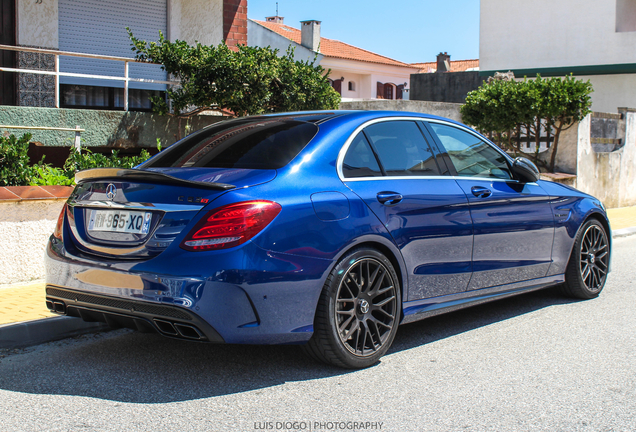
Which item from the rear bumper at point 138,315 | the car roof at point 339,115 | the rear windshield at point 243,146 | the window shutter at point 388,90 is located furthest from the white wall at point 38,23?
the window shutter at point 388,90

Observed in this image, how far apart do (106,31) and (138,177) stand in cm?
1006

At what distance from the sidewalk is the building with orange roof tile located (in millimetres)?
42522

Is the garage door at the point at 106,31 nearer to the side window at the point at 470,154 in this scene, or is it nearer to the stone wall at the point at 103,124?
the stone wall at the point at 103,124

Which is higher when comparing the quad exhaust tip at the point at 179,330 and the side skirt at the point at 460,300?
the quad exhaust tip at the point at 179,330

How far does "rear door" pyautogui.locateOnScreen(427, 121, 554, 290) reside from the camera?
5180 millimetres

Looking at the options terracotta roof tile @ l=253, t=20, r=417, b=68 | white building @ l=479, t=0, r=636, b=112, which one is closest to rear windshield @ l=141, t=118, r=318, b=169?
white building @ l=479, t=0, r=636, b=112

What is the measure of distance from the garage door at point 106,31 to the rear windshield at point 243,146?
8.61m

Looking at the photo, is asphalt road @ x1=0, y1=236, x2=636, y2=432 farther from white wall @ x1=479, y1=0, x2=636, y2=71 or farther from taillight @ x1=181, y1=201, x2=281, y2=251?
white wall @ x1=479, y1=0, x2=636, y2=71

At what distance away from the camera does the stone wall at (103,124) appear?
30.3 ft

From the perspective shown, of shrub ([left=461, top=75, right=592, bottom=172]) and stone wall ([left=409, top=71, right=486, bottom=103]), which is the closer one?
shrub ([left=461, top=75, right=592, bottom=172])

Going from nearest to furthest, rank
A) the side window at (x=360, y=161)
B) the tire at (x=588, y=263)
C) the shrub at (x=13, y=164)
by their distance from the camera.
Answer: the side window at (x=360, y=161) < the tire at (x=588, y=263) < the shrub at (x=13, y=164)

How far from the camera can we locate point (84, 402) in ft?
12.3

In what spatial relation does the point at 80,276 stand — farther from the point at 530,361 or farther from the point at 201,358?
the point at 530,361

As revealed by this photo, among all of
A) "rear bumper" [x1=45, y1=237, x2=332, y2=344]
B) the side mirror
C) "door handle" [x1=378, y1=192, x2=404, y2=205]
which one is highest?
the side mirror
